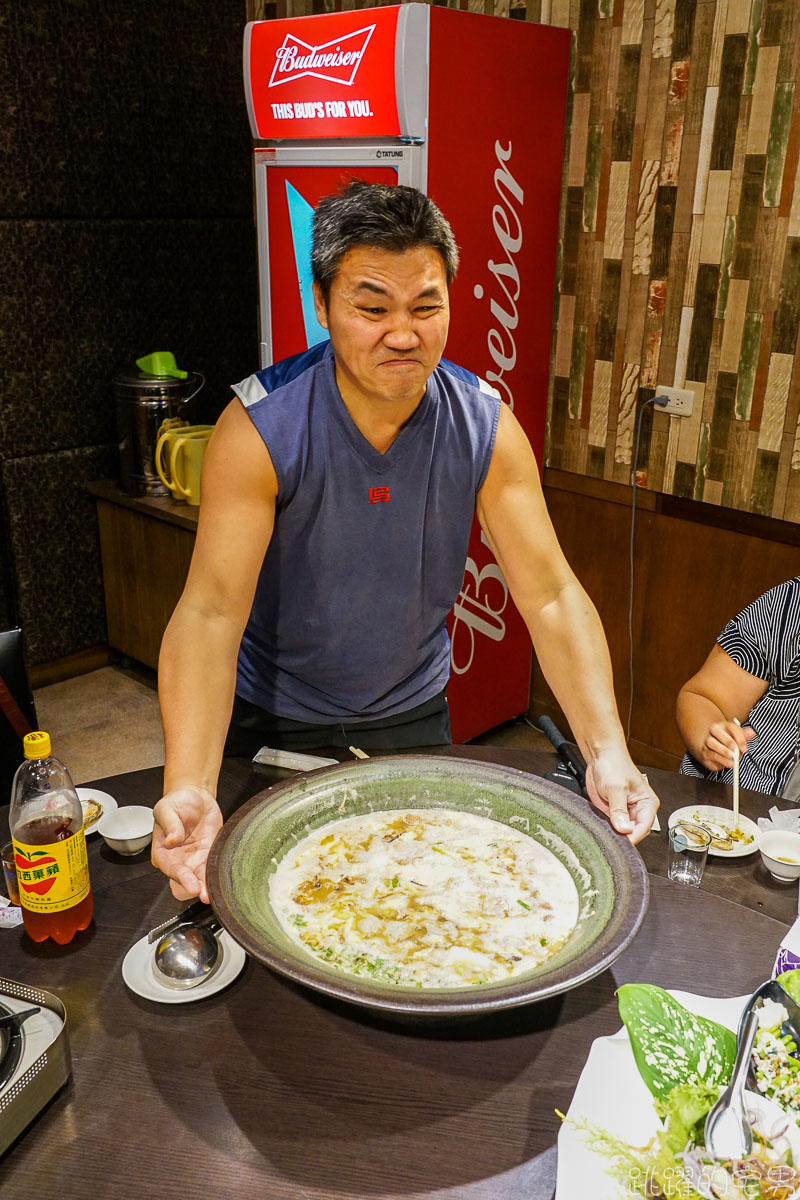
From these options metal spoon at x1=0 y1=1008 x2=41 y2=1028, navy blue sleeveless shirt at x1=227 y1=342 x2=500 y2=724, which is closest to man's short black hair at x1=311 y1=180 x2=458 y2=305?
navy blue sleeveless shirt at x1=227 y1=342 x2=500 y2=724

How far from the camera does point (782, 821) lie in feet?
5.13

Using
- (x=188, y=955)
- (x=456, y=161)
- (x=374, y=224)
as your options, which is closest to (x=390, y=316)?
(x=374, y=224)

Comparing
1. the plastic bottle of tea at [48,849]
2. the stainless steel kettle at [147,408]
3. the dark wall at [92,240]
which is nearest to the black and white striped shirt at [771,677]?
the plastic bottle of tea at [48,849]

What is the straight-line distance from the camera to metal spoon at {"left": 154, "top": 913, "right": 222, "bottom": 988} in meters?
1.16

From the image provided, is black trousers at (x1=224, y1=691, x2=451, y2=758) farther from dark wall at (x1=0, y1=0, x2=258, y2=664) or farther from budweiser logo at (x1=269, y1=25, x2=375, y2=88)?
dark wall at (x1=0, y1=0, x2=258, y2=664)

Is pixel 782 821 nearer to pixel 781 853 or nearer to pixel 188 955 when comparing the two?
pixel 781 853

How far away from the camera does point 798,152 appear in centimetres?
269

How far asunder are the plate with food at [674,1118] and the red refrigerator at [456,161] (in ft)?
7.94

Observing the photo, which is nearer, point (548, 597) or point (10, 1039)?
point (10, 1039)

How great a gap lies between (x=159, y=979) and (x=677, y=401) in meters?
2.49

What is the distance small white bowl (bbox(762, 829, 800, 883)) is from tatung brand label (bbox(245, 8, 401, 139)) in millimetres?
2151

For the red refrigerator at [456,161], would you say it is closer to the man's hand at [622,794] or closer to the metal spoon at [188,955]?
the man's hand at [622,794]

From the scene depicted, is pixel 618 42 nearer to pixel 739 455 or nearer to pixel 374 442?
pixel 739 455

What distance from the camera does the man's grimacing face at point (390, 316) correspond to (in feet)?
4.97
